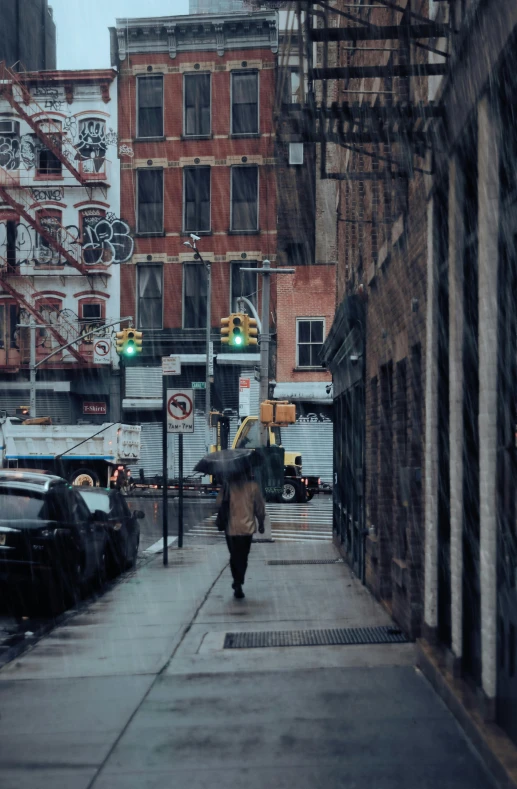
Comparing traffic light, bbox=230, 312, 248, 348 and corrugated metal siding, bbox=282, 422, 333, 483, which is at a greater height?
traffic light, bbox=230, 312, 248, 348

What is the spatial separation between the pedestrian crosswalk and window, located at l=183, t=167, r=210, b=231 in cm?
1533

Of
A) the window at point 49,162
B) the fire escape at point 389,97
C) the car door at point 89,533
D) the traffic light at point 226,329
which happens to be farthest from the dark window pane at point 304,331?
the fire escape at point 389,97

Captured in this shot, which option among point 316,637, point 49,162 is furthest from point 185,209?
point 316,637

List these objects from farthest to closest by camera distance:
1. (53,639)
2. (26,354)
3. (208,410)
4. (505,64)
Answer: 1. (26,354)
2. (208,410)
3. (53,639)
4. (505,64)

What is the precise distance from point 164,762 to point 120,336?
87.1ft

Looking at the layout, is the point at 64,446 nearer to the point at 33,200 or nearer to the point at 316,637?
the point at 33,200

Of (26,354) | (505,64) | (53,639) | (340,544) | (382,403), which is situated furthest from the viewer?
(26,354)

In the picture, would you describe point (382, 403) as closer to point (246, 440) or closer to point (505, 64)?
point (505, 64)

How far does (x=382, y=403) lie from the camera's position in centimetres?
1245

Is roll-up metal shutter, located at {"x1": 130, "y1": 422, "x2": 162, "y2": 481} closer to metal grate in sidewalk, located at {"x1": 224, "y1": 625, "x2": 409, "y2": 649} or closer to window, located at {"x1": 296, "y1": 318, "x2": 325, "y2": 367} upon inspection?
window, located at {"x1": 296, "y1": 318, "x2": 325, "y2": 367}

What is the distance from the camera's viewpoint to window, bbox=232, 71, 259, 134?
4338cm

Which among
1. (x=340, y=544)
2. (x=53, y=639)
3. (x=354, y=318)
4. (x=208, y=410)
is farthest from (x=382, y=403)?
(x=208, y=410)

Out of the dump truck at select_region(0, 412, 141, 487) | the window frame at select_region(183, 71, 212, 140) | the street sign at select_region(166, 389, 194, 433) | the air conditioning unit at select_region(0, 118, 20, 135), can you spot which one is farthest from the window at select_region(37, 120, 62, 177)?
the street sign at select_region(166, 389, 194, 433)

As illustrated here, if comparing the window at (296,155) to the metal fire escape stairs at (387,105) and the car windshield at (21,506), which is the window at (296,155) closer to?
the metal fire escape stairs at (387,105)
